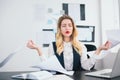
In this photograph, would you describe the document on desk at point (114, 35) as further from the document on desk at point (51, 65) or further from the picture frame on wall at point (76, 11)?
the picture frame on wall at point (76, 11)

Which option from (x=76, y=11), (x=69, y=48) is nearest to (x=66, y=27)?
(x=69, y=48)

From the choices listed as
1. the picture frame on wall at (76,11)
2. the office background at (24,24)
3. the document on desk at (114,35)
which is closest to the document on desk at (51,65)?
the document on desk at (114,35)

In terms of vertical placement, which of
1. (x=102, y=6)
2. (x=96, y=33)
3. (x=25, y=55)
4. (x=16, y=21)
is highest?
(x=102, y=6)

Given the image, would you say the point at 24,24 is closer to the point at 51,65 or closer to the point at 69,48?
the point at 69,48

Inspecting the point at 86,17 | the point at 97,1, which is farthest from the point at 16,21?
the point at 97,1

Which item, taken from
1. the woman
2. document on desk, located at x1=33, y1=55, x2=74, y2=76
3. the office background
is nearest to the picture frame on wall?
the office background

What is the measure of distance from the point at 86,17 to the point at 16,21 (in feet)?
3.46

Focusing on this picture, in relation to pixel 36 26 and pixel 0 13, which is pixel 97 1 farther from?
pixel 0 13

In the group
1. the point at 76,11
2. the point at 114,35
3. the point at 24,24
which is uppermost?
the point at 76,11

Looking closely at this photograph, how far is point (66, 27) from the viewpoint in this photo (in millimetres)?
1805

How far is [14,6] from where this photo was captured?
8.72 feet

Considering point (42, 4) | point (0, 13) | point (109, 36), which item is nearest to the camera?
point (109, 36)

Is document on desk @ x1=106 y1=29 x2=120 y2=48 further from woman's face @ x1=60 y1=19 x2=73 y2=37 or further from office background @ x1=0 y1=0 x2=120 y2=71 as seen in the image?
office background @ x1=0 y1=0 x2=120 y2=71

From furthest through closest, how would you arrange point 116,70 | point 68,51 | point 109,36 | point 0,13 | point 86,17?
1. point 86,17
2. point 0,13
3. point 68,51
4. point 109,36
5. point 116,70
